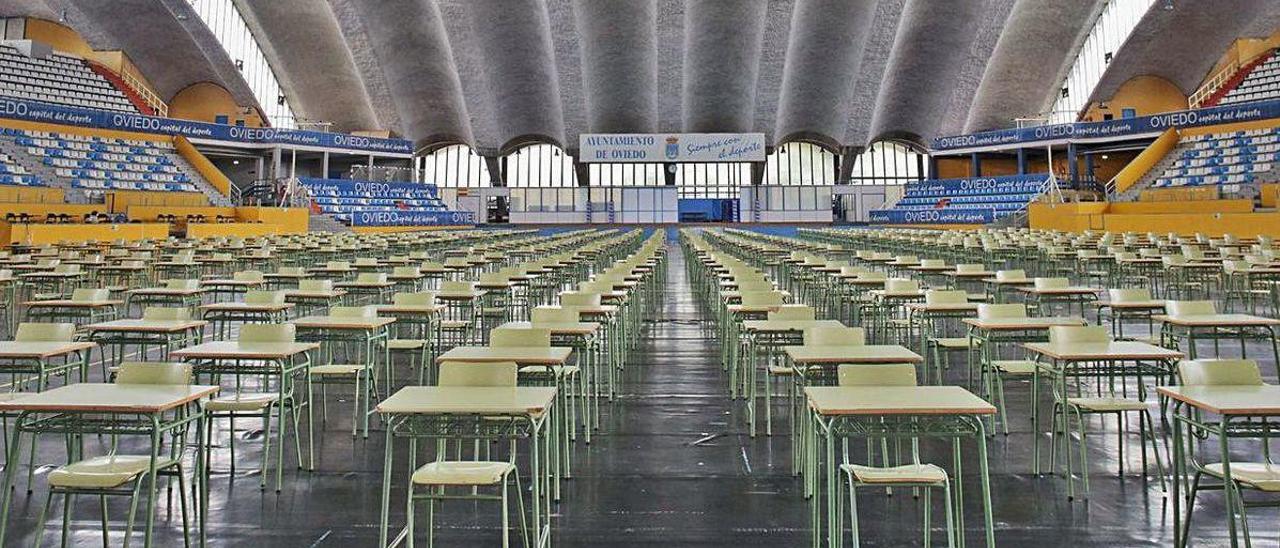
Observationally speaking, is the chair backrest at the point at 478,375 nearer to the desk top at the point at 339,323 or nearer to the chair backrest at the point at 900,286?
the desk top at the point at 339,323

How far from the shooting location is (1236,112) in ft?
123

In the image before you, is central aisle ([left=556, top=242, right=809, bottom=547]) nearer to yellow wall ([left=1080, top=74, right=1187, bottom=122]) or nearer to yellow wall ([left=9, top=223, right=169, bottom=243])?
yellow wall ([left=9, top=223, right=169, bottom=243])

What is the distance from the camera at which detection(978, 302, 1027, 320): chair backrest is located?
6.71m

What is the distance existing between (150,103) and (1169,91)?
6582 centimetres

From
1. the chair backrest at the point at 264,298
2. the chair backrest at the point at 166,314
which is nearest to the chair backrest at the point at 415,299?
the chair backrest at the point at 264,298

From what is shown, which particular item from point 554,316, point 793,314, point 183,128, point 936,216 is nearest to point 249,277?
point 554,316

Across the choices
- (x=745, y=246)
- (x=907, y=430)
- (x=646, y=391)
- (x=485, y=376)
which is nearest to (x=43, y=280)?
(x=646, y=391)

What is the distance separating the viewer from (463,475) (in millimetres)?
3676

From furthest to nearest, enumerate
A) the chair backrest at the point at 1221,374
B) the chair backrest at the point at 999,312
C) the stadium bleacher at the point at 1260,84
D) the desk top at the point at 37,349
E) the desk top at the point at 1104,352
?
the stadium bleacher at the point at 1260,84 < the chair backrest at the point at 999,312 < the desk top at the point at 37,349 < the desk top at the point at 1104,352 < the chair backrest at the point at 1221,374

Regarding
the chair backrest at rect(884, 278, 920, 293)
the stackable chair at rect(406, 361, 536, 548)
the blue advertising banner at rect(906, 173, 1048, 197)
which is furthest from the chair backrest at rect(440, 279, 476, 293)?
the blue advertising banner at rect(906, 173, 1048, 197)

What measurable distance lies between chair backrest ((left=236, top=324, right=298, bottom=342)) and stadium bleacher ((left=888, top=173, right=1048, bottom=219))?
39186 mm

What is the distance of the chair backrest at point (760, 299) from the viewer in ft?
26.0

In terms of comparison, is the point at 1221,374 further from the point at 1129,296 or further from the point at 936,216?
the point at 936,216

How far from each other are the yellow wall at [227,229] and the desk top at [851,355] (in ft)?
89.5
